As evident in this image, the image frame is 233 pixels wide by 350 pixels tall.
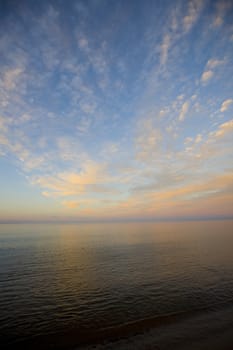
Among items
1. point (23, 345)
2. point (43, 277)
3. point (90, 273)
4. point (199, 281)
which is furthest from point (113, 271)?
point (23, 345)

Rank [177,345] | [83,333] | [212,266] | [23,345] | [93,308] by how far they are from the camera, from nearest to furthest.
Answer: [177,345] → [23,345] → [83,333] → [93,308] → [212,266]

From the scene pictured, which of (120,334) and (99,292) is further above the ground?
(99,292)

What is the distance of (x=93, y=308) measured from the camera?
803 inches

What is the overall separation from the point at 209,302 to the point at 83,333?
14.1 m

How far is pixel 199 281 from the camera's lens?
2872 centimetres

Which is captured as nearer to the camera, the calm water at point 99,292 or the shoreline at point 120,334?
the shoreline at point 120,334

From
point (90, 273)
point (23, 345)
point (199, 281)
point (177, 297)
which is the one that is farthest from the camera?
point (90, 273)

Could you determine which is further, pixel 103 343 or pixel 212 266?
pixel 212 266

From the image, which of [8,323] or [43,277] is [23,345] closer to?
[8,323]

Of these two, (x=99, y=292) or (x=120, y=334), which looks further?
(x=99, y=292)

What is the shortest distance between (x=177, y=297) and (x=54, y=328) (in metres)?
14.1

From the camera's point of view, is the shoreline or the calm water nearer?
the shoreline

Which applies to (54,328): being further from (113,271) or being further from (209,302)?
(113,271)

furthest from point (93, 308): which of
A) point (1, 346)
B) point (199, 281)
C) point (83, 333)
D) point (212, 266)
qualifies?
A: point (212, 266)
